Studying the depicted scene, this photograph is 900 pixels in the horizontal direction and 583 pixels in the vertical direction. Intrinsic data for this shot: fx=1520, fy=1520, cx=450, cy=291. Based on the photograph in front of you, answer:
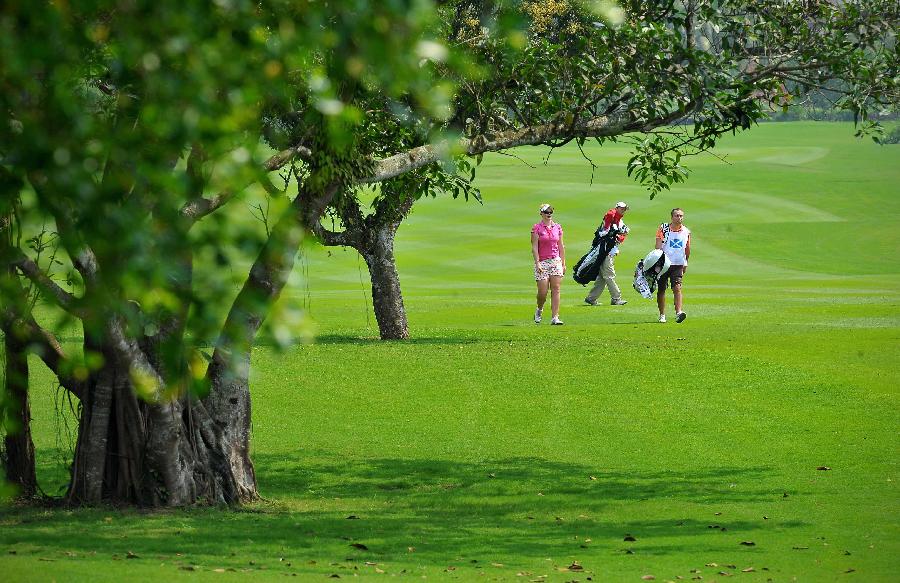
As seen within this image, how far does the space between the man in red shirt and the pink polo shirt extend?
203 cm

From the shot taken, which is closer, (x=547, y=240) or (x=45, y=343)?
(x=45, y=343)

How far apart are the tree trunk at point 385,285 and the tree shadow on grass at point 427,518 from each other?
12.6 metres

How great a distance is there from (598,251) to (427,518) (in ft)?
76.1

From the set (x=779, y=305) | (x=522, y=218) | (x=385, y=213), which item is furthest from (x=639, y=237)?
(x=385, y=213)

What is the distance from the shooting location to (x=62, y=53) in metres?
5.47

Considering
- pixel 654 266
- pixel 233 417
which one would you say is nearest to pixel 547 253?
pixel 654 266

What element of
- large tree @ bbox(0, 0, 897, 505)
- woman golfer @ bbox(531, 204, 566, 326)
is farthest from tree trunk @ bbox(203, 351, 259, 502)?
woman golfer @ bbox(531, 204, 566, 326)

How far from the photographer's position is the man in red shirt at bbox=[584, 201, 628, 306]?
33.2 meters

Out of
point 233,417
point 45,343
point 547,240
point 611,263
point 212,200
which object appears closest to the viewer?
point 45,343

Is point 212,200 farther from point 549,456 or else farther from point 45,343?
point 549,456

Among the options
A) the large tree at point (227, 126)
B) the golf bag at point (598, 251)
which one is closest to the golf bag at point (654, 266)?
the golf bag at point (598, 251)

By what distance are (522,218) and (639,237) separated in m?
6.57

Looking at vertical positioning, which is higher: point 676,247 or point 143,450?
point 676,247

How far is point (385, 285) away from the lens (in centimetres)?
2802
